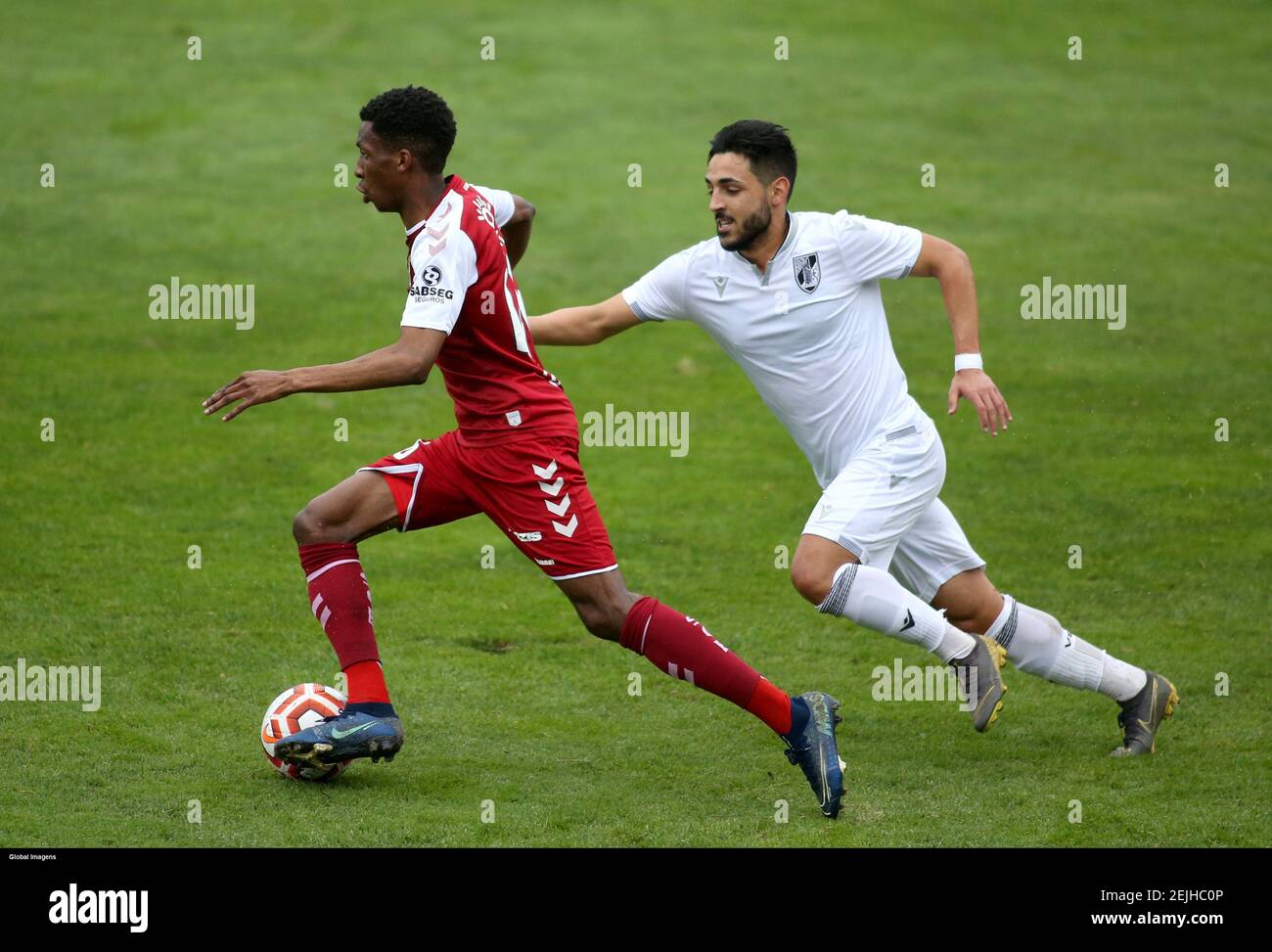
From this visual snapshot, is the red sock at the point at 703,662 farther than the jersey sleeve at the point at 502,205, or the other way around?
the jersey sleeve at the point at 502,205

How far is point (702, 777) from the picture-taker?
22.1ft

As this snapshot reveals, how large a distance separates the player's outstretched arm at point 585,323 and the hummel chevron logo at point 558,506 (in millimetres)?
967

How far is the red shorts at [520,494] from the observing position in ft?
21.1

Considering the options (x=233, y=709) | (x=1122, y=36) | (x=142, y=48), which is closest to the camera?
(x=233, y=709)

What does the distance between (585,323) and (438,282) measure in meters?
1.19

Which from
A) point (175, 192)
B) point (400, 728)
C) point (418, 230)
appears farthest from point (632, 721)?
point (175, 192)

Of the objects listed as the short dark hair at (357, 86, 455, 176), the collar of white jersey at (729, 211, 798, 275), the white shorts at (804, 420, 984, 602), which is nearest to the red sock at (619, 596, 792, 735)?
the white shorts at (804, 420, 984, 602)

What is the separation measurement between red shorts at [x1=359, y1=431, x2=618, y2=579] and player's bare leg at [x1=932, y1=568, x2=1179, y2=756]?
65.2 inches

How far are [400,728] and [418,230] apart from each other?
1.97m

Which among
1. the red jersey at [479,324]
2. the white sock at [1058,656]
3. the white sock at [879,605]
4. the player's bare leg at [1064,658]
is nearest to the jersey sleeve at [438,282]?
the red jersey at [479,324]

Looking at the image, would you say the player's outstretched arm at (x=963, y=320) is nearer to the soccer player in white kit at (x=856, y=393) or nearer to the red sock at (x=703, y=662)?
the soccer player in white kit at (x=856, y=393)

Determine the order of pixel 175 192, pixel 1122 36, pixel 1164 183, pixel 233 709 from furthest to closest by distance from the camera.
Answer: pixel 1122 36 → pixel 1164 183 → pixel 175 192 → pixel 233 709

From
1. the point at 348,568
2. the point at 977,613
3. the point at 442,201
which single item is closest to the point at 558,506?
the point at 348,568

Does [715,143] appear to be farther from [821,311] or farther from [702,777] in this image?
[702,777]
